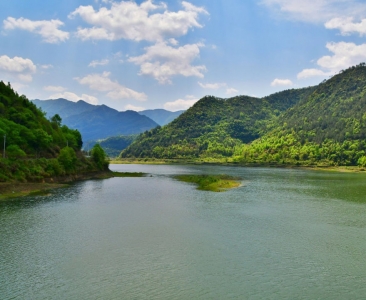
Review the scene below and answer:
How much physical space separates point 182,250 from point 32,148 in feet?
264

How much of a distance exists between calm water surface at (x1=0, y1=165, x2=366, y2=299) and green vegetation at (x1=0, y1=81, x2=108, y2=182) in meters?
21.9

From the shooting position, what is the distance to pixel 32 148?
100875mm

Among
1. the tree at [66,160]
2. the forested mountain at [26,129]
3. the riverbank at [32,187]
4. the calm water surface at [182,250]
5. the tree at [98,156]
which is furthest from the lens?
the tree at [98,156]

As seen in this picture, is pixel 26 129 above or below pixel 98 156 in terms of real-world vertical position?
above

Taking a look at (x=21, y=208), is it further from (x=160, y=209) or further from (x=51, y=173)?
(x=51, y=173)

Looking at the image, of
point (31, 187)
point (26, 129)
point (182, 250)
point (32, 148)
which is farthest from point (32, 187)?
point (182, 250)

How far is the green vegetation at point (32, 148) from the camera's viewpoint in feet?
262

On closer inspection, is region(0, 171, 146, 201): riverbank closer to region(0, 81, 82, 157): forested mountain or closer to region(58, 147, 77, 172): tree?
region(58, 147, 77, 172): tree

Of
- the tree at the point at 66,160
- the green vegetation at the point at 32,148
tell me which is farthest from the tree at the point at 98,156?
the tree at the point at 66,160

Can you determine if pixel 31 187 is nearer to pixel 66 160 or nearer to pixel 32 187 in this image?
pixel 32 187

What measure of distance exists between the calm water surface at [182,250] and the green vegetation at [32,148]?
21910mm

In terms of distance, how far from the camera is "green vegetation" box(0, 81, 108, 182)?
262 ft

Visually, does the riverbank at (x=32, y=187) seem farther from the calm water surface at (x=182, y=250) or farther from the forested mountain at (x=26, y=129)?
the forested mountain at (x=26, y=129)

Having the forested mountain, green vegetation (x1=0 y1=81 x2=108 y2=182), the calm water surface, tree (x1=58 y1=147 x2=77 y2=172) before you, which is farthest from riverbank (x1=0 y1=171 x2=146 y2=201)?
the forested mountain
